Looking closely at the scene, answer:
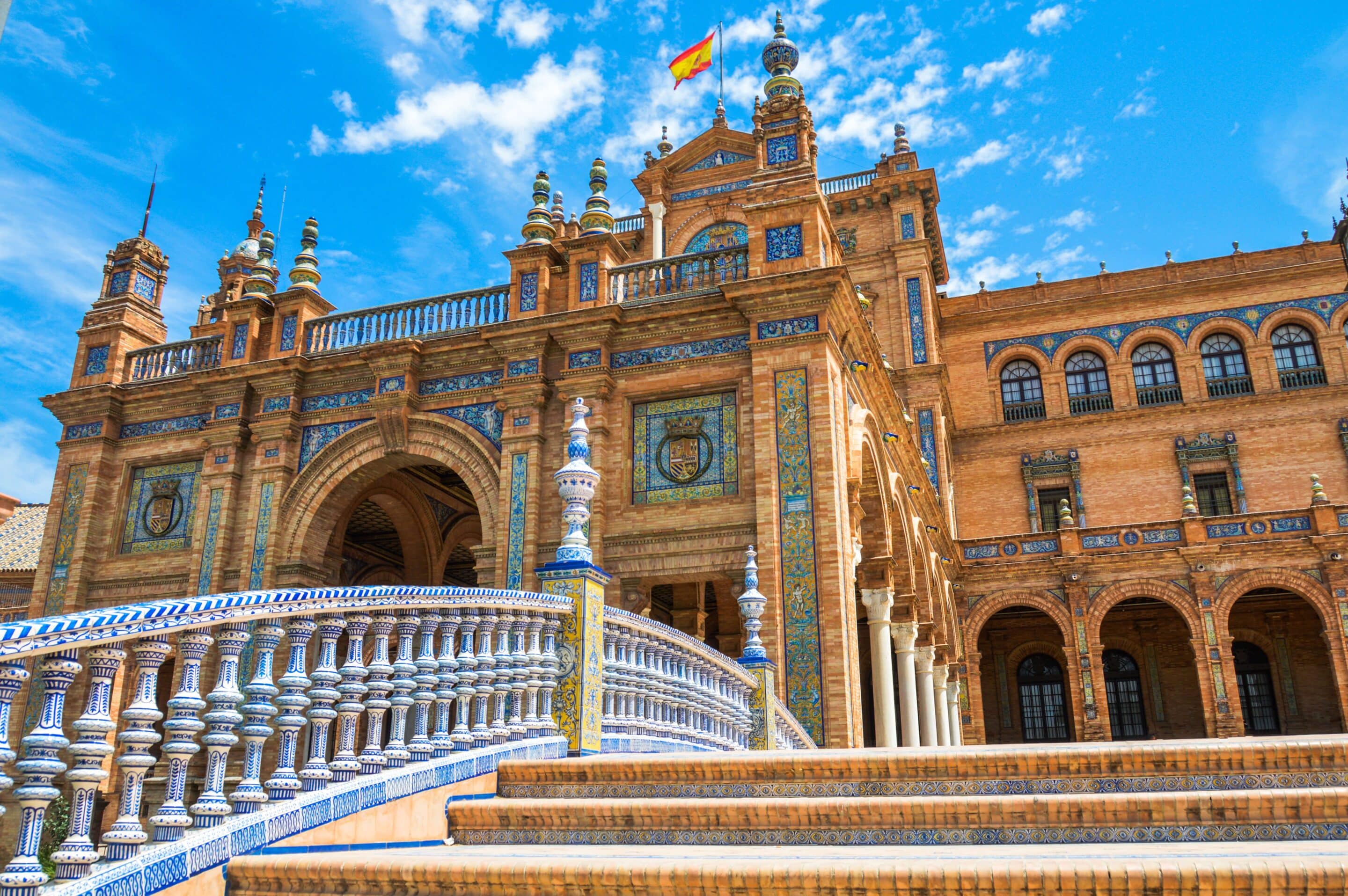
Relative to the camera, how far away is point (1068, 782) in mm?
4707

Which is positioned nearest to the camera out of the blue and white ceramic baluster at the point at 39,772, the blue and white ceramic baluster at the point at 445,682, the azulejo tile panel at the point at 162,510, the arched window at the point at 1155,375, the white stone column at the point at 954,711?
the blue and white ceramic baluster at the point at 39,772

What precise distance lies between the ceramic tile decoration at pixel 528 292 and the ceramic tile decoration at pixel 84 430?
7.52 metres

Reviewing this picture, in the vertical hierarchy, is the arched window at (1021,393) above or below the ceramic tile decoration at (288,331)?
above

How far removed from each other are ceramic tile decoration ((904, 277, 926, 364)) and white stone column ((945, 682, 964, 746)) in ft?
25.1

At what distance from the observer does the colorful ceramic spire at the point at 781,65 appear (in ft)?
50.3

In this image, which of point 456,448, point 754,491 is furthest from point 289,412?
point 754,491

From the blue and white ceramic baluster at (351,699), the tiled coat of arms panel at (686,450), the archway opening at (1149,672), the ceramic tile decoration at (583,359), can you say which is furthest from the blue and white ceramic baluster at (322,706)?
the archway opening at (1149,672)

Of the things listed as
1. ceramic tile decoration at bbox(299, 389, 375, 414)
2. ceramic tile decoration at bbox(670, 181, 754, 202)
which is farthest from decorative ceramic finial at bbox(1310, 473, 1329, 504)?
ceramic tile decoration at bbox(299, 389, 375, 414)

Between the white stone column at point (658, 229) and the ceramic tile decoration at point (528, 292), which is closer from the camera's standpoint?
the ceramic tile decoration at point (528, 292)

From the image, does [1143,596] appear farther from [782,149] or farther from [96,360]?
[96,360]

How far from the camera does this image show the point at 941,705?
21.4 metres

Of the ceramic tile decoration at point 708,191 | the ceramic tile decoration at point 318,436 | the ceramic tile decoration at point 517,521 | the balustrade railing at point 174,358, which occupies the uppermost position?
the ceramic tile decoration at point 708,191

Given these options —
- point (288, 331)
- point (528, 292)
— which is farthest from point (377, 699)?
point (288, 331)

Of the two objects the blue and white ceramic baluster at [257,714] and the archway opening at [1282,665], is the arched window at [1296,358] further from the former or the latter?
the blue and white ceramic baluster at [257,714]
